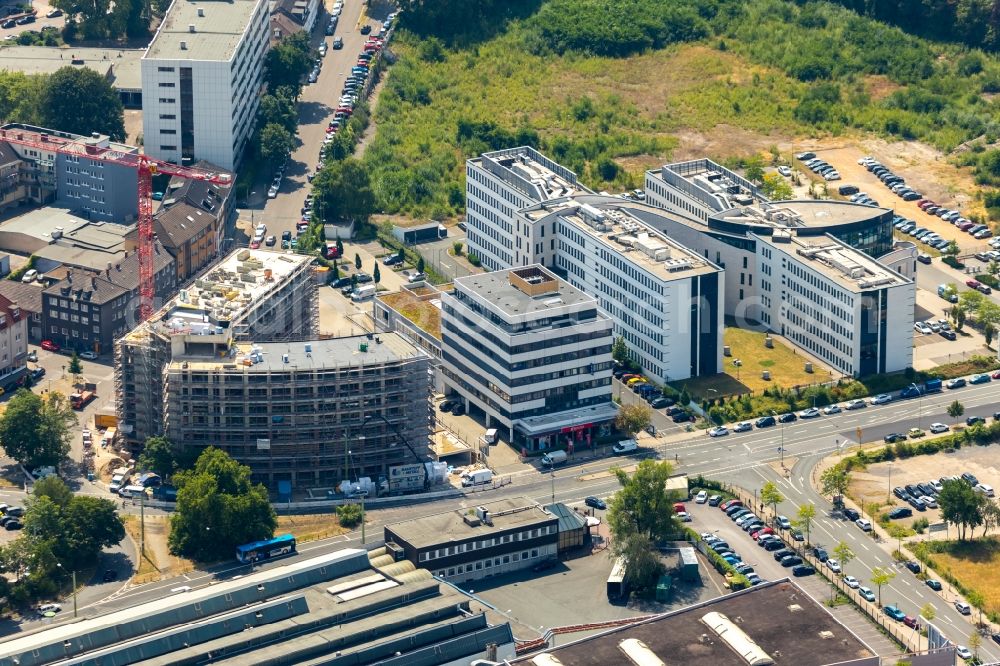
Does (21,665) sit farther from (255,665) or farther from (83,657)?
(255,665)

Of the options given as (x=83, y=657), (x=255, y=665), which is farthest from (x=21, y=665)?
(x=255, y=665)
